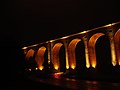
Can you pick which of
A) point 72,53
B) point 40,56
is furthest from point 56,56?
point 40,56

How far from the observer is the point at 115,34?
66.0 ft

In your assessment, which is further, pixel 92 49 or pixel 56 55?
pixel 56 55

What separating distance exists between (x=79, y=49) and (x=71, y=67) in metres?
3.68

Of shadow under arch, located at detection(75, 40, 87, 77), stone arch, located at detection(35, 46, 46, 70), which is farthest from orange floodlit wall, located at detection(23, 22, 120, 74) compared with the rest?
shadow under arch, located at detection(75, 40, 87, 77)

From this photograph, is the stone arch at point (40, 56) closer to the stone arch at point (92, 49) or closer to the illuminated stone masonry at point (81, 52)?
the illuminated stone masonry at point (81, 52)

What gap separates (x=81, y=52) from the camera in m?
27.6

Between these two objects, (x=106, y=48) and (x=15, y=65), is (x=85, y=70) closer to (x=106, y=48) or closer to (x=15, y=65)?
(x=106, y=48)

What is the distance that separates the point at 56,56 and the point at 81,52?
3693 mm

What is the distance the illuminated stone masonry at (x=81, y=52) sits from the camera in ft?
66.6

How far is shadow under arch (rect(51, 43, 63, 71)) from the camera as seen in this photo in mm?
28125

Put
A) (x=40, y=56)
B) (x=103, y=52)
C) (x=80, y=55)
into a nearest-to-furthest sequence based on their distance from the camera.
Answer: (x=103, y=52), (x=80, y=55), (x=40, y=56)

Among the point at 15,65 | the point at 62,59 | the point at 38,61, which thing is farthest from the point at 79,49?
the point at 15,65

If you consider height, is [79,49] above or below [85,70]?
above

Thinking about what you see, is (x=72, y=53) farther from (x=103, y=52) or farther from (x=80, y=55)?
(x=103, y=52)
